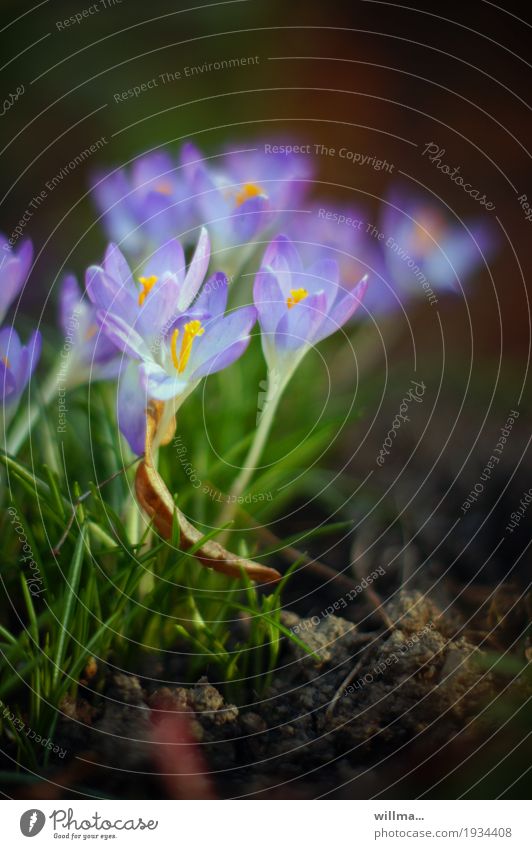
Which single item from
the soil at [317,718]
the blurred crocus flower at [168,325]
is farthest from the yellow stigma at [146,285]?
the soil at [317,718]

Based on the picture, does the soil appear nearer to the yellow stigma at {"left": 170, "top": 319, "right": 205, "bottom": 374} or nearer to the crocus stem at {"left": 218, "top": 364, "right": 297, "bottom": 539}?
the crocus stem at {"left": 218, "top": 364, "right": 297, "bottom": 539}

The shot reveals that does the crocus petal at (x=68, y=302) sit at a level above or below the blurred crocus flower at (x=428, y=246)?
below

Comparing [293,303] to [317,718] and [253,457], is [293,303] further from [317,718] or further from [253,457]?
[317,718]

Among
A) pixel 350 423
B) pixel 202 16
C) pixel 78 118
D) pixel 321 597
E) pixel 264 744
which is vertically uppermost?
pixel 202 16

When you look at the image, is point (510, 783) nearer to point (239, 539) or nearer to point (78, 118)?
point (239, 539)

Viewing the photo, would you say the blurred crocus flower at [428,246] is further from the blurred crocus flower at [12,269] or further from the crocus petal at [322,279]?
the blurred crocus flower at [12,269]

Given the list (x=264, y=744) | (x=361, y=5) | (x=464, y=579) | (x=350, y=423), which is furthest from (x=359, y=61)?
(x=264, y=744)

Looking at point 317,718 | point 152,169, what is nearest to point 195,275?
point 152,169
